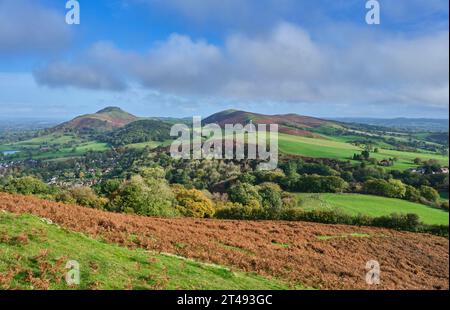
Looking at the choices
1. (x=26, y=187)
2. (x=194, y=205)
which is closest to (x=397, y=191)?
(x=194, y=205)

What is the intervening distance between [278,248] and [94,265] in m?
13.1

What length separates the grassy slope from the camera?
11.9 meters

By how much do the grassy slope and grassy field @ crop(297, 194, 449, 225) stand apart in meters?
46.3

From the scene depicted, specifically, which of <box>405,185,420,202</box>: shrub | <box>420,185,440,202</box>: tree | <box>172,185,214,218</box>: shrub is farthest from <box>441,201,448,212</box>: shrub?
<box>172,185,214,218</box>: shrub

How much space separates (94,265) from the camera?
13.0m

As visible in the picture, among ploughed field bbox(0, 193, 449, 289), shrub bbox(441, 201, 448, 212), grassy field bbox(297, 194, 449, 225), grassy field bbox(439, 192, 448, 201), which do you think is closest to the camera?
ploughed field bbox(0, 193, 449, 289)

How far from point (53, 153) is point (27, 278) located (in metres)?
197

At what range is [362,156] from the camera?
391 ft

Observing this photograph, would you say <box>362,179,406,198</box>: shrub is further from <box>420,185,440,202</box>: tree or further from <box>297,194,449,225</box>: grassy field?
<box>420,185,440,202</box>: tree

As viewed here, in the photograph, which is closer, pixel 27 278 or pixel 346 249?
pixel 27 278

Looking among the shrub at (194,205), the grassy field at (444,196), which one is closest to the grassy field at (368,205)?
the grassy field at (444,196)
